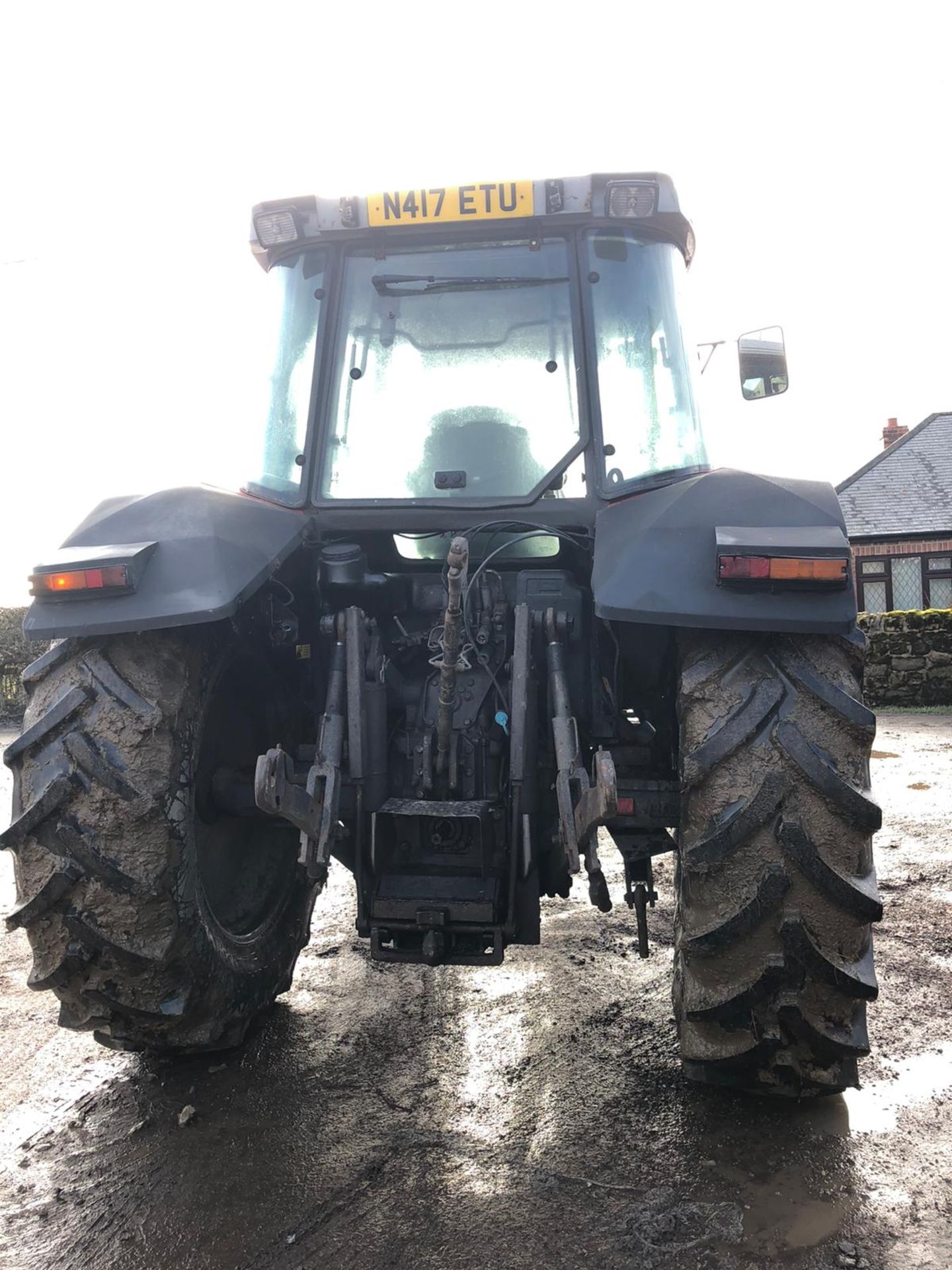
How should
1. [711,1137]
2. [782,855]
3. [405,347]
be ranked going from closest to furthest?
1. [782,855]
2. [711,1137]
3. [405,347]

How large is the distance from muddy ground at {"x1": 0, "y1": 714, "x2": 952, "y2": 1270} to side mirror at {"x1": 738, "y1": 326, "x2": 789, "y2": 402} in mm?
2272

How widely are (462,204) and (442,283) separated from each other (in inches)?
Answer: 9.6

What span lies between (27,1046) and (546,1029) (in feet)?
5.73

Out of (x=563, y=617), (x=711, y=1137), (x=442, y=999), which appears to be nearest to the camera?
(x=711, y=1137)

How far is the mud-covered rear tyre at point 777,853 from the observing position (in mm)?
2426

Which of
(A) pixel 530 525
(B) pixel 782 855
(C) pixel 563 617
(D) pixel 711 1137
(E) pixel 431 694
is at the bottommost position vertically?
(D) pixel 711 1137

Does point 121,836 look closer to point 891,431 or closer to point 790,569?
point 790,569

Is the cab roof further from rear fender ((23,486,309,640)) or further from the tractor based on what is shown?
rear fender ((23,486,309,640))

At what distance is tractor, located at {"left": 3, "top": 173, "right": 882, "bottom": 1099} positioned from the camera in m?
2.48

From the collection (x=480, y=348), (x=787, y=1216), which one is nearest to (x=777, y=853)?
(x=787, y=1216)

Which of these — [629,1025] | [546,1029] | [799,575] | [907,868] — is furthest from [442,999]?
[907,868]

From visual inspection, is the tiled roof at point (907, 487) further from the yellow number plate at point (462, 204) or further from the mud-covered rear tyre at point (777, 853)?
the mud-covered rear tyre at point (777, 853)

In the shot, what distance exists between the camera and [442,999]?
376 centimetres

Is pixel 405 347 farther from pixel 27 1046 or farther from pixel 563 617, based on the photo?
pixel 27 1046
